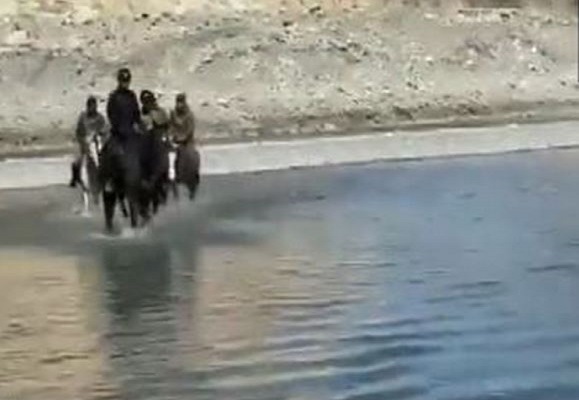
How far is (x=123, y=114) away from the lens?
21.3m

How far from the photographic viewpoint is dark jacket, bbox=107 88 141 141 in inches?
836

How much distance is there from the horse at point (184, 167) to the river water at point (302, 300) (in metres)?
0.39

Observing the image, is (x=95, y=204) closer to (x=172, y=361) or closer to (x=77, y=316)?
(x=77, y=316)

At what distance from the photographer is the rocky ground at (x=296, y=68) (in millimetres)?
50375

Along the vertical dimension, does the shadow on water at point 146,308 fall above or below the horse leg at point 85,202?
above

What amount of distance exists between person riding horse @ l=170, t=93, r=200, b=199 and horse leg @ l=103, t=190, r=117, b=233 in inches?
104

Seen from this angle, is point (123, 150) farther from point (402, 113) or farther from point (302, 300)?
point (402, 113)

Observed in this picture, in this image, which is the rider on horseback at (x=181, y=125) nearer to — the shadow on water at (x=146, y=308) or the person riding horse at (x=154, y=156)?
the person riding horse at (x=154, y=156)

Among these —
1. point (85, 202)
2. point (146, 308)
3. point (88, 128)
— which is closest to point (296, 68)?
point (85, 202)

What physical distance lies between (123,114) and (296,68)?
34534mm

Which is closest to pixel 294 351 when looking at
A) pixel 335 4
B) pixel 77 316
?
pixel 77 316

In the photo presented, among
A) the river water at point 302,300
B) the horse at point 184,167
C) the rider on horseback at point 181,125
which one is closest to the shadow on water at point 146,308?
the river water at point 302,300

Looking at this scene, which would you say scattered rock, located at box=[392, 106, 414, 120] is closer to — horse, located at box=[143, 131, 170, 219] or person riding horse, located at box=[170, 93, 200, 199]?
person riding horse, located at box=[170, 93, 200, 199]

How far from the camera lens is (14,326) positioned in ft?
49.7
